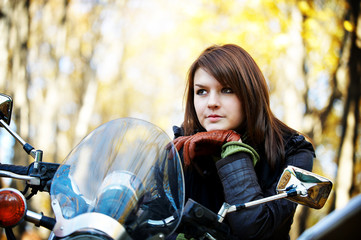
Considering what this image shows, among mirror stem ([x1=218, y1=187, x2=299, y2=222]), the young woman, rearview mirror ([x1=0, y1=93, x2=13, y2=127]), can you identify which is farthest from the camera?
the young woman

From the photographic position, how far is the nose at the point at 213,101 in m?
2.62

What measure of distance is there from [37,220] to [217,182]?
1266 millimetres

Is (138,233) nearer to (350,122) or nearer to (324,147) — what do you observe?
(350,122)

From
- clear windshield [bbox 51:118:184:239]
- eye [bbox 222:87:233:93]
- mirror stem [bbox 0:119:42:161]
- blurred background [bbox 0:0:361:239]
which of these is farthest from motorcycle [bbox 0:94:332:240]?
blurred background [bbox 0:0:361:239]

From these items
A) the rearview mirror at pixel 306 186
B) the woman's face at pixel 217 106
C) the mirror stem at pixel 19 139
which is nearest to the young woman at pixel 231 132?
the woman's face at pixel 217 106

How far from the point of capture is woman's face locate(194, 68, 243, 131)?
2623 millimetres

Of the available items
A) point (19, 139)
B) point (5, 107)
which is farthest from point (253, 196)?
point (5, 107)

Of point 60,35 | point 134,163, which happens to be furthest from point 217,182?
point 60,35

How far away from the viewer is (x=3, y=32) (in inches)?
261

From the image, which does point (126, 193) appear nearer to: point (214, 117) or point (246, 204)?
point (246, 204)

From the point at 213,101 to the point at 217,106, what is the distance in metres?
0.04

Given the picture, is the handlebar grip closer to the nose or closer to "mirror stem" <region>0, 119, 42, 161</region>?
"mirror stem" <region>0, 119, 42, 161</region>

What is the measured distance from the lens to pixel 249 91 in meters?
2.68

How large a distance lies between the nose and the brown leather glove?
0.31 metres
